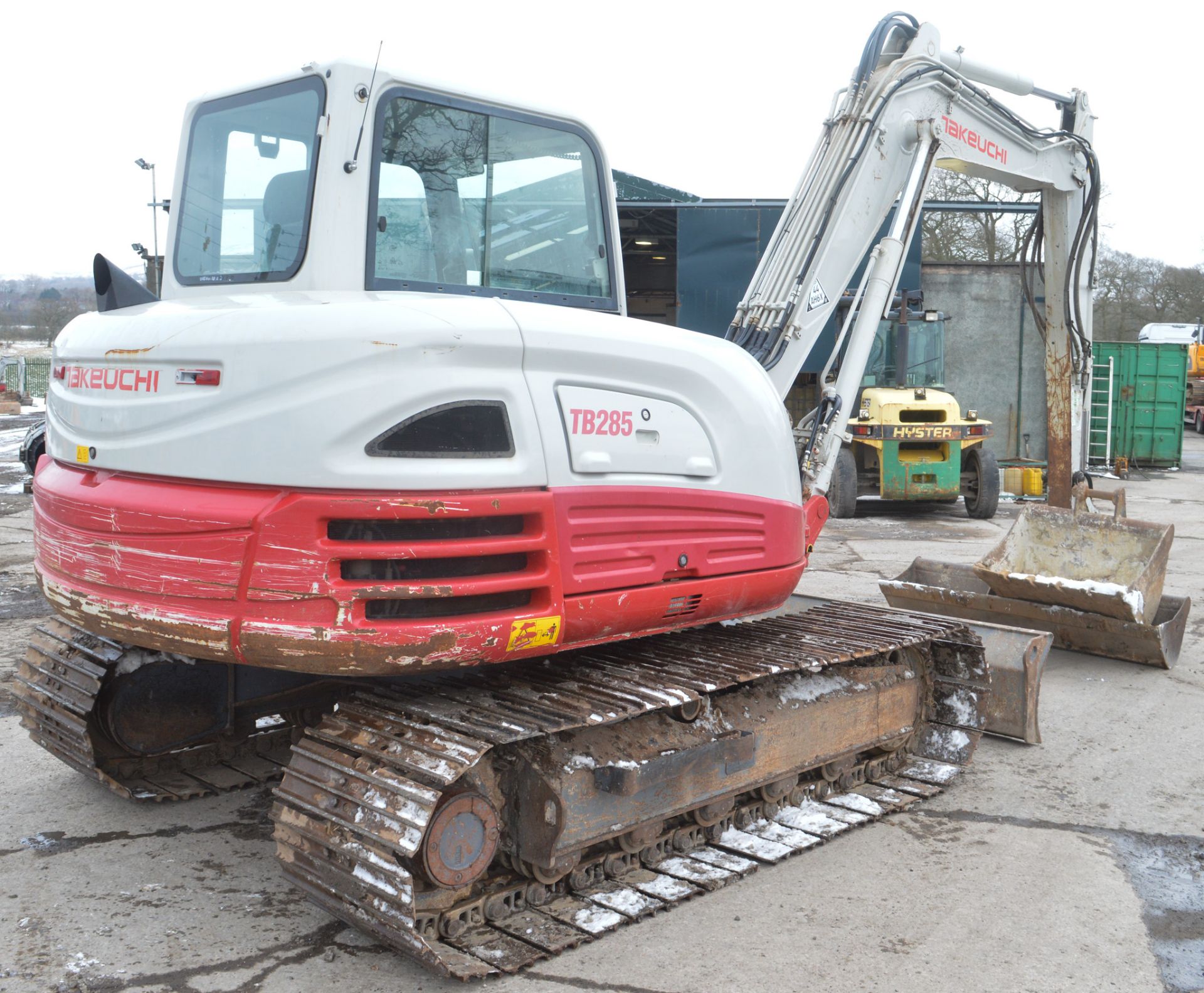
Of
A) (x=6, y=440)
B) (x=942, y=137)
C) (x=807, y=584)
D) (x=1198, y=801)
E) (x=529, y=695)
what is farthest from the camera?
(x=6, y=440)

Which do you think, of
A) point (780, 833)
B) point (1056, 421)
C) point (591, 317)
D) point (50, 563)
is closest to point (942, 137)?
point (1056, 421)

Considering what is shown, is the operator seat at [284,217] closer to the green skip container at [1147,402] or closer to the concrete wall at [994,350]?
the concrete wall at [994,350]

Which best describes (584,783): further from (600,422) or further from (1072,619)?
(1072,619)

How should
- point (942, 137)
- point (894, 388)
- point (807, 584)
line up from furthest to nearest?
point (894, 388)
point (807, 584)
point (942, 137)

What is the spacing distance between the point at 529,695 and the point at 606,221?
71.6 inches

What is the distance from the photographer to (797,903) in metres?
4.07

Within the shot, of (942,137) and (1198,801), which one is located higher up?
(942,137)

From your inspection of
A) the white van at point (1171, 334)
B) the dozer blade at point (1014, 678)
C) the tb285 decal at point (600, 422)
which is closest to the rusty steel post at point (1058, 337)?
the dozer blade at point (1014, 678)

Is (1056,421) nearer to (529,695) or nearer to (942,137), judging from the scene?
(942,137)

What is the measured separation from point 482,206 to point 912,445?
34.3 feet

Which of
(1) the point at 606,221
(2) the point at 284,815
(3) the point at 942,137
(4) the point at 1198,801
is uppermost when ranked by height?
(3) the point at 942,137

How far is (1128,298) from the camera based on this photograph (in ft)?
130

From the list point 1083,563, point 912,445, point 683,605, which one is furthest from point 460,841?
point 912,445

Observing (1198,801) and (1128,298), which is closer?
(1198,801)
